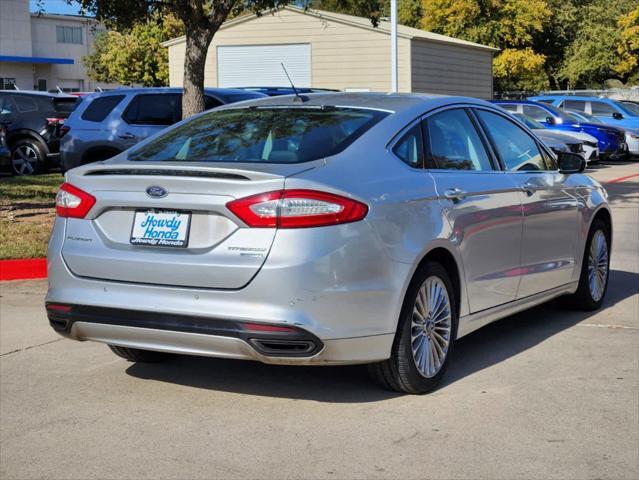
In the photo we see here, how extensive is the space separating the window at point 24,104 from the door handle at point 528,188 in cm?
1570

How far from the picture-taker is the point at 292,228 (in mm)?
4965

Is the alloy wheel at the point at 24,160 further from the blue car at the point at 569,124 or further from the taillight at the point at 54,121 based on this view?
the blue car at the point at 569,124

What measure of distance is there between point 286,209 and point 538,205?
8.71 feet

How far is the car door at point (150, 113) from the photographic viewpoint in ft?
50.3

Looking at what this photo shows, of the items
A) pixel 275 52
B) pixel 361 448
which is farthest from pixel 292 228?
pixel 275 52

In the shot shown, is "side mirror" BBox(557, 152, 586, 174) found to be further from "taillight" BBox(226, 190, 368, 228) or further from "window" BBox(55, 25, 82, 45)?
"window" BBox(55, 25, 82, 45)

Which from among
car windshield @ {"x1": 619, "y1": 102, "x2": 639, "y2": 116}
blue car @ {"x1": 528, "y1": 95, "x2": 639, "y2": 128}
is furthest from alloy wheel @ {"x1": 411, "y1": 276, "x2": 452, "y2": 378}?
car windshield @ {"x1": 619, "y1": 102, "x2": 639, "y2": 116}

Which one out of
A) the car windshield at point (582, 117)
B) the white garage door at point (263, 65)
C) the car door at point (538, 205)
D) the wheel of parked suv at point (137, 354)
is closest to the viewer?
the wheel of parked suv at point (137, 354)

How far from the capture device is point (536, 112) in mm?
27609

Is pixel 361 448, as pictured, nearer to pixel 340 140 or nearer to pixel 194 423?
pixel 194 423

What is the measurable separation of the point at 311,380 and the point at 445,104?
191cm

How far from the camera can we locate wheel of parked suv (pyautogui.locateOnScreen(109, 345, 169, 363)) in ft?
21.0

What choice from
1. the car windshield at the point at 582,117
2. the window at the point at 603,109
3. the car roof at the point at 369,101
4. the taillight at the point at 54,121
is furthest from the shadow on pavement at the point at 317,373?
the window at the point at 603,109

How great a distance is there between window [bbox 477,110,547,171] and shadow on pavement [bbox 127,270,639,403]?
1207mm
